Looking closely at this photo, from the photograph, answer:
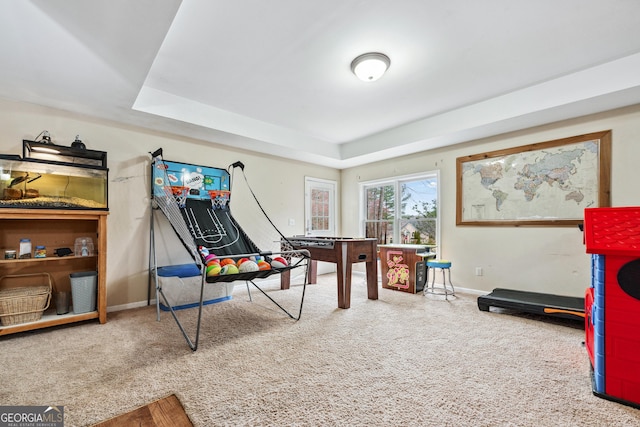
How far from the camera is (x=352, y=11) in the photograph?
81.7 inches

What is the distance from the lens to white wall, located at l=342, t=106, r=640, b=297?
10.2 ft

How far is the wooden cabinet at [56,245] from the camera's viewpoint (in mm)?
2697

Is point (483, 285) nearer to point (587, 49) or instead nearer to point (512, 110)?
point (512, 110)

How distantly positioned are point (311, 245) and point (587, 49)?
348 cm

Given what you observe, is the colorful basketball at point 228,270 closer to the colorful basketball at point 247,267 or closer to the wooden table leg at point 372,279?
the colorful basketball at point 247,267

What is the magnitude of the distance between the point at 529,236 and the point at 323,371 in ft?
11.0

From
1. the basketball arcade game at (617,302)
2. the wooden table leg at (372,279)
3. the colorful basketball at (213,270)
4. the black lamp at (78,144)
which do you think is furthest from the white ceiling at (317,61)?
the wooden table leg at (372,279)

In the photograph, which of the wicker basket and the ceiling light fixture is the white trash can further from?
the ceiling light fixture

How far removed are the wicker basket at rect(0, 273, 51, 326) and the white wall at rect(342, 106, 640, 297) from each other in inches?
199

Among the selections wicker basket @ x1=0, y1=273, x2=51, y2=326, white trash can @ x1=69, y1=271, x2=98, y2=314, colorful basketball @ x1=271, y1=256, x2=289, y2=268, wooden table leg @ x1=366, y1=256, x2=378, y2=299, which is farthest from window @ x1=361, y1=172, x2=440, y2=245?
wicker basket @ x1=0, y1=273, x2=51, y2=326

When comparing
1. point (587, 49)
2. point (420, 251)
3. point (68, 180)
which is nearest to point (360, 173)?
point (420, 251)

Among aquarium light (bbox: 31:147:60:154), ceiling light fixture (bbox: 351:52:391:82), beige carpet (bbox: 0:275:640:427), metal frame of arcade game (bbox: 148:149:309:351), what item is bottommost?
beige carpet (bbox: 0:275:640:427)

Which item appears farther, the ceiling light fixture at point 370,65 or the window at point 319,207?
the window at point 319,207

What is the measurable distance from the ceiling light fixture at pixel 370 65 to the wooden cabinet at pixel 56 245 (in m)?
3.02
